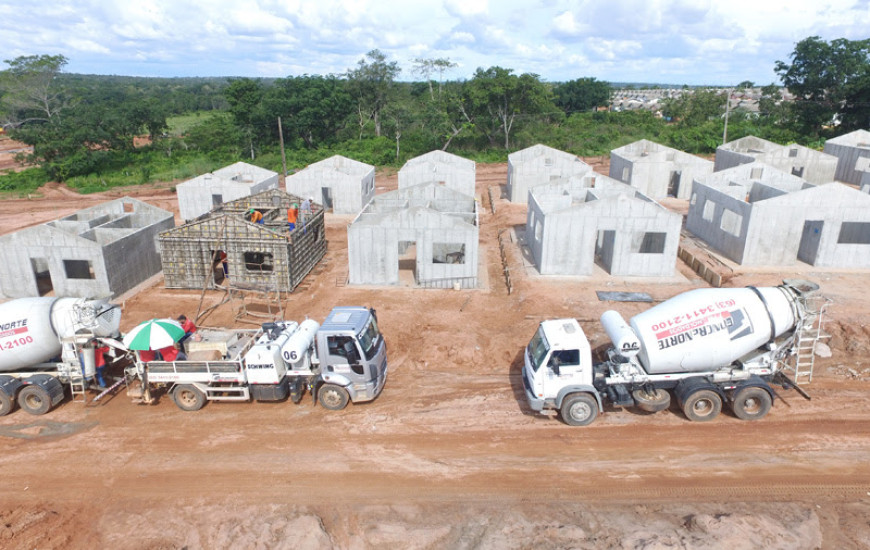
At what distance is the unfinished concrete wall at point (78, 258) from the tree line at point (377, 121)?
2802cm

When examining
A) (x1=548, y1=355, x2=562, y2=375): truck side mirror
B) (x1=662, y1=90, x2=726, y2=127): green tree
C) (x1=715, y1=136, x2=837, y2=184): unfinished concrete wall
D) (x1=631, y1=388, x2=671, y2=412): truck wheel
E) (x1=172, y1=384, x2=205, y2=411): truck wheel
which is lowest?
(x1=172, y1=384, x2=205, y2=411): truck wheel

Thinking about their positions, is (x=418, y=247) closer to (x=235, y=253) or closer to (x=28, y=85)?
(x=235, y=253)

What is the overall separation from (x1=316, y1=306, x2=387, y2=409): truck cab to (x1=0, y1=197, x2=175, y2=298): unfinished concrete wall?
1252cm

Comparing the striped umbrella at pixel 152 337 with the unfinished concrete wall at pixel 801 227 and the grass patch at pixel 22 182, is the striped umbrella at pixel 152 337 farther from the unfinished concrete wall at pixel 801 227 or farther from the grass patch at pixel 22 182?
the grass patch at pixel 22 182

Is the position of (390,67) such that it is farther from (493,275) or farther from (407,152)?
(493,275)

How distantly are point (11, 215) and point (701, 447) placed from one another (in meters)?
43.5

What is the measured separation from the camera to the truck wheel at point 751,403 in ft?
45.2

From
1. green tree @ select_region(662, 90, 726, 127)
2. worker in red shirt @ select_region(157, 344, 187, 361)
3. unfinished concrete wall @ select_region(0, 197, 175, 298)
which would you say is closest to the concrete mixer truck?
worker in red shirt @ select_region(157, 344, 187, 361)

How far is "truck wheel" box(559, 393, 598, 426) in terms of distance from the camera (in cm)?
1362

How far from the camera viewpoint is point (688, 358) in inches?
543

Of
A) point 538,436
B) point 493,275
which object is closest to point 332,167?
point 493,275

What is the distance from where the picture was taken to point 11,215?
→ 38719 mm

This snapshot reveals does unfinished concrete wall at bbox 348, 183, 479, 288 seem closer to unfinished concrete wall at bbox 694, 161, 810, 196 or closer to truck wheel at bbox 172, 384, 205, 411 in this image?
truck wheel at bbox 172, 384, 205, 411

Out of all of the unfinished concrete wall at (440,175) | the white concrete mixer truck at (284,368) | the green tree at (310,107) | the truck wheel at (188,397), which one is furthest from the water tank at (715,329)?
the green tree at (310,107)
